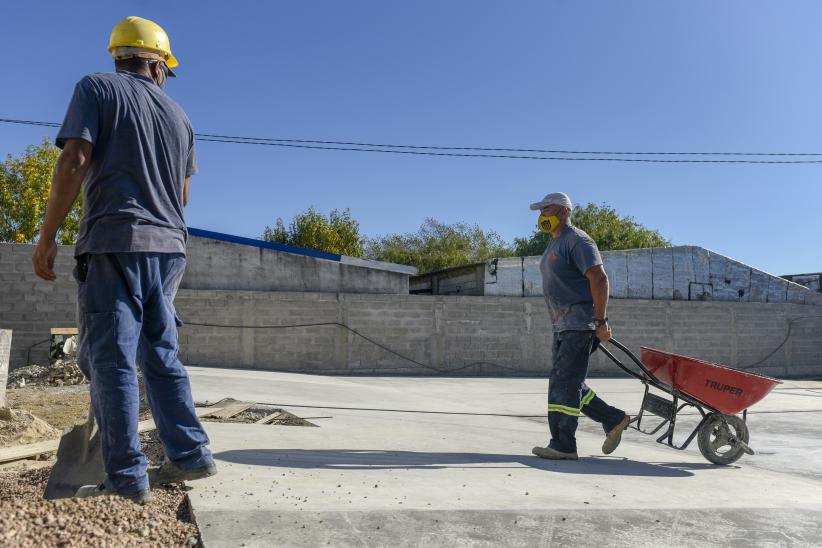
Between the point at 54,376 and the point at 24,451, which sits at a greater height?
the point at 24,451

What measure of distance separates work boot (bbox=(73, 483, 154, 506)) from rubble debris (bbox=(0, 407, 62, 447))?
2047 mm

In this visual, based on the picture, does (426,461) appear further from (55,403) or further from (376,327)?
(376,327)

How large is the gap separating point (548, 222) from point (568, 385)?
1.13 metres

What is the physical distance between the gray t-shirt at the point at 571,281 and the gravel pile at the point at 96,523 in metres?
2.78

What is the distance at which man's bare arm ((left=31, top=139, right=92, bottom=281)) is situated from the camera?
2.35 m

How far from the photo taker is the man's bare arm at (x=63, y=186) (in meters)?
2.35

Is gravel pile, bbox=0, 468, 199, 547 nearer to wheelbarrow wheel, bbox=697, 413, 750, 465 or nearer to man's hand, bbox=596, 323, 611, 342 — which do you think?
man's hand, bbox=596, 323, 611, 342

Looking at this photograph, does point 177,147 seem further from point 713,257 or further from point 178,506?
point 713,257

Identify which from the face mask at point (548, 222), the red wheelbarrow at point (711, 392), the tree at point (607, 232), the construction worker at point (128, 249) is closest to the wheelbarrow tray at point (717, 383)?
the red wheelbarrow at point (711, 392)

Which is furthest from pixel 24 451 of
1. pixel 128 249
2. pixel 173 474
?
pixel 128 249

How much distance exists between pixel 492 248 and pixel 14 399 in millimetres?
47567

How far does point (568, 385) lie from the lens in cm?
432

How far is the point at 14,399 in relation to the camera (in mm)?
7520

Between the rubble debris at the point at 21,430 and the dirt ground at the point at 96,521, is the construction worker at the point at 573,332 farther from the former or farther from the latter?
the rubble debris at the point at 21,430
